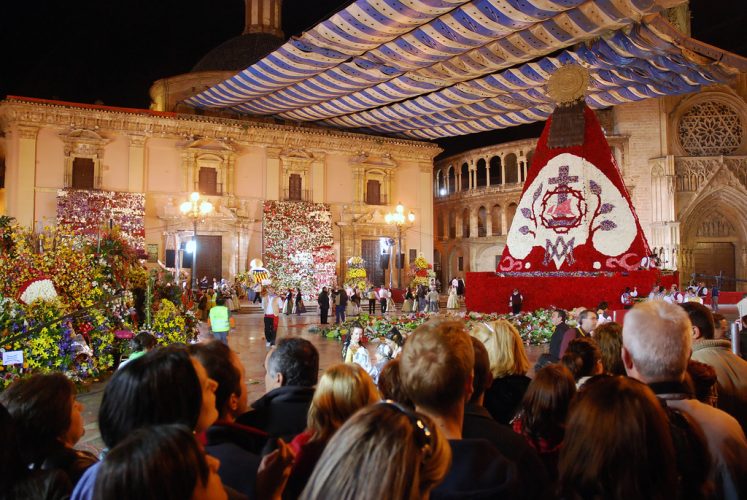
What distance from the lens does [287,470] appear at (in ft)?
6.07

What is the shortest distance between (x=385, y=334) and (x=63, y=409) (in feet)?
32.3

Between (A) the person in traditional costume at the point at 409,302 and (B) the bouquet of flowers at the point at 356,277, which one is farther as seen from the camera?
(B) the bouquet of flowers at the point at 356,277

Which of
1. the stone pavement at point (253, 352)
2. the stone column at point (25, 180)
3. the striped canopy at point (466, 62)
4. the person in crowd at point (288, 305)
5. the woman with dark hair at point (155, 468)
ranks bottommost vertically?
the stone pavement at point (253, 352)

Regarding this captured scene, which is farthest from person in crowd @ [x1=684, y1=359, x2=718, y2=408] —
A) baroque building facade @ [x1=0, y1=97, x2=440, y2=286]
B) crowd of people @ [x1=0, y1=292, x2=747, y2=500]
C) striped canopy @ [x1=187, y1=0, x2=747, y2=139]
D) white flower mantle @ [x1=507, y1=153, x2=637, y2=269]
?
baroque building facade @ [x1=0, y1=97, x2=440, y2=286]

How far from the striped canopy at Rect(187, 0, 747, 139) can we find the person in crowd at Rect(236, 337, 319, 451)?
11.3 m

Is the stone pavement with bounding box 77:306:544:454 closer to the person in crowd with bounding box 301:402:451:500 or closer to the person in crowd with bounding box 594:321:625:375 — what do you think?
the person in crowd with bounding box 594:321:625:375

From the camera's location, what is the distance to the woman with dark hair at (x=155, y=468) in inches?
46.0

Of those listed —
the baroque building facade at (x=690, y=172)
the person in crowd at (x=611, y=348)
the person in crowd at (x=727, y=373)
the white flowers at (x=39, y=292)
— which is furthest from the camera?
the baroque building facade at (x=690, y=172)

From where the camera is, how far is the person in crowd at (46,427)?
6.52 ft

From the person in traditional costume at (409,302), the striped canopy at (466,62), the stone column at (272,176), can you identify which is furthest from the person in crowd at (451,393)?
the stone column at (272,176)

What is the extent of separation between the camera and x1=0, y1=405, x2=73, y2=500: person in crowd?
5.73 ft

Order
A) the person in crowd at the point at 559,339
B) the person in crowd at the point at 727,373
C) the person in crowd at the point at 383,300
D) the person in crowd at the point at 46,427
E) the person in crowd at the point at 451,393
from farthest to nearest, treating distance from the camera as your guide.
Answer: the person in crowd at the point at 383,300
the person in crowd at the point at 559,339
the person in crowd at the point at 727,373
the person in crowd at the point at 46,427
the person in crowd at the point at 451,393

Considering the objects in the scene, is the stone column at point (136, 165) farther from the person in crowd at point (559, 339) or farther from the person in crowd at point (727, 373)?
the person in crowd at point (727, 373)

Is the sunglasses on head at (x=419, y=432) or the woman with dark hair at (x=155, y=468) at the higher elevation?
the sunglasses on head at (x=419, y=432)
